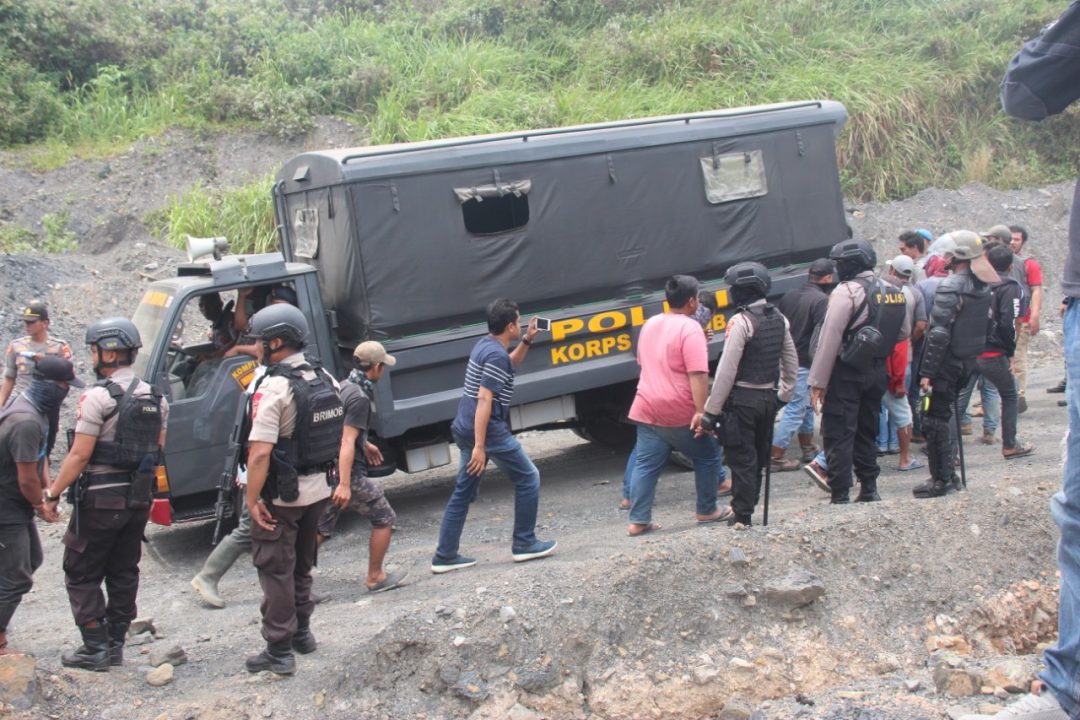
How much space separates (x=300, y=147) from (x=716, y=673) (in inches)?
539

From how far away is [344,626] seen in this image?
5.59 m

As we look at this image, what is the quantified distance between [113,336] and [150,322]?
261 cm

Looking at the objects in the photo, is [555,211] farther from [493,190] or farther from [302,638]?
[302,638]

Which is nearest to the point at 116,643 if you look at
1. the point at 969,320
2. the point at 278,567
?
the point at 278,567

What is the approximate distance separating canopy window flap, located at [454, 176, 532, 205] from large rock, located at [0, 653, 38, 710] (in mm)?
4525

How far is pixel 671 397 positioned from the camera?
6387 millimetres

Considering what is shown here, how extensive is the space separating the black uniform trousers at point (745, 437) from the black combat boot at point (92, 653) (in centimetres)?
366

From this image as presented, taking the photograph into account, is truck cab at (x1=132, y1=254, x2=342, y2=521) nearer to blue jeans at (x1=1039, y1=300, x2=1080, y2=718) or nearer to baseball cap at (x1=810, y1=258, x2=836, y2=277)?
baseball cap at (x1=810, y1=258, x2=836, y2=277)

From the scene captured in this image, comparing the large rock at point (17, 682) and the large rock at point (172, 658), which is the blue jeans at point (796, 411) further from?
the large rock at point (17, 682)

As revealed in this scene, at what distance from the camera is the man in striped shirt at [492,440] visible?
6090 mm

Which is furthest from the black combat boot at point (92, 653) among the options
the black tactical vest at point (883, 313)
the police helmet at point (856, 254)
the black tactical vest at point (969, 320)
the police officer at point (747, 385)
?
the black tactical vest at point (969, 320)

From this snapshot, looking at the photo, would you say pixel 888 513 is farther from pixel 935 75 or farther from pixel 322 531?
pixel 935 75

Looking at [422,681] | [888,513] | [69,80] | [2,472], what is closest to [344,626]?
[422,681]

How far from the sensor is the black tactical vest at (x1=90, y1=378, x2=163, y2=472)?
4809mm
